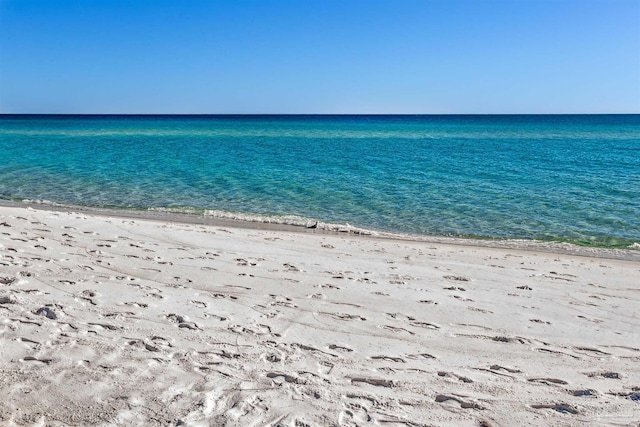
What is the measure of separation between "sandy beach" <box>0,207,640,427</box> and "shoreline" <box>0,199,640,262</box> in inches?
96.9

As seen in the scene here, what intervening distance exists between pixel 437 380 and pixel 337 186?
16.3m

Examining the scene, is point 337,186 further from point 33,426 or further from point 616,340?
point 33,426

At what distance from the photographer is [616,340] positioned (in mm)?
6059

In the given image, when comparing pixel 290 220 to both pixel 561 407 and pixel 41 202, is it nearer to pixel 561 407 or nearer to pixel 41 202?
pixel 41 202

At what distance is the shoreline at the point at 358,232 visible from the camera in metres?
12.0

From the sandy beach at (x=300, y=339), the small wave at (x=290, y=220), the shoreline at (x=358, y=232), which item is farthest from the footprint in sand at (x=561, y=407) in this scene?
the small wave at (x=290, y=220)

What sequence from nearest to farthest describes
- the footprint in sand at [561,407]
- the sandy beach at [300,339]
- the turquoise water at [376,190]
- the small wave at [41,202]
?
the sandy beach at [300,339], the footprint in sand at [561,407], the turquoise water at [376,190], the small wave at [41,202]

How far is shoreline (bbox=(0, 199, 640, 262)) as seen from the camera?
11984mm

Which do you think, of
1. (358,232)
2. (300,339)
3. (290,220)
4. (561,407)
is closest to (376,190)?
(290,220)

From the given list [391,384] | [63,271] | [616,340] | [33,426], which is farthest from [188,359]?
[616,340]

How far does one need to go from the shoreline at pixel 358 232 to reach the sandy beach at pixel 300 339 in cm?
246

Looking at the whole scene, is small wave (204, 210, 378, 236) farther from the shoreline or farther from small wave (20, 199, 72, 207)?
small wave (20, 199, 72, 207)

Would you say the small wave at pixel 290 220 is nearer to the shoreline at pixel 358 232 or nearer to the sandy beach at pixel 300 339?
the shoreline at pixel 358 232

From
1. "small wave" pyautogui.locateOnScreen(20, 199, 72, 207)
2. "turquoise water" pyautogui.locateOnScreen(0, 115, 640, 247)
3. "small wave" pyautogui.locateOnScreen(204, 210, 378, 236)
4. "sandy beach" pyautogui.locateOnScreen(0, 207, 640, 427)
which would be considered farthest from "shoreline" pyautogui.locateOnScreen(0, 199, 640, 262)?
"sandy beach" pyautogui.locateOnScreen(0, 207, 640, 427)
